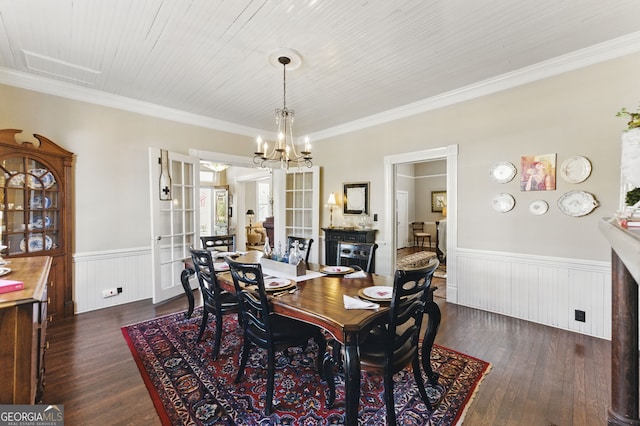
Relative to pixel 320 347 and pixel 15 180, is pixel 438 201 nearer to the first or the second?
pixel 320 347

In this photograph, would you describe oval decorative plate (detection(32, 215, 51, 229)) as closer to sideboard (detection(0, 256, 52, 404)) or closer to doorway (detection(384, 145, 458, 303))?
sideboard (detection(0, 256, 52, 404))

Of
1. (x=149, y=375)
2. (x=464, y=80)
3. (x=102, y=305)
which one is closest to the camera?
(x=149, y=375)

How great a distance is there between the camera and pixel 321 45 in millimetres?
2582

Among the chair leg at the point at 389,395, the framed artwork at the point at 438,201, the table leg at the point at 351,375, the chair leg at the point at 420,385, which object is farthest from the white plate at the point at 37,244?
the framed artwork at the point at 438,201

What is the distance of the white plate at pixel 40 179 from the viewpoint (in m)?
3.13

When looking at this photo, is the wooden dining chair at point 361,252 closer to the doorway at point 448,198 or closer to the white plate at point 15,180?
the doorway at point 448,198

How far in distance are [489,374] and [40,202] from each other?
4.82 m

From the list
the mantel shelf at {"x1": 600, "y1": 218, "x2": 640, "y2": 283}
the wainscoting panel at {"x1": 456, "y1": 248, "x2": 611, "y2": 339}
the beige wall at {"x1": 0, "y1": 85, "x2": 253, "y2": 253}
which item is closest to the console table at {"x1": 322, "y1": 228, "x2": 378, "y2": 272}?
the wainscoting panel at {"x1": 456, "y1": 248, "x2": 611, "y2": 339}

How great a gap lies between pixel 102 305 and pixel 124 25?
328 cm

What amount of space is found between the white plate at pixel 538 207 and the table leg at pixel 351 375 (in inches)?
110

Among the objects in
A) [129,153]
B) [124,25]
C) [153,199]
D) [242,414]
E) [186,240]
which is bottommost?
[242,414]

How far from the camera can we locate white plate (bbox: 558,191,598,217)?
276 centimetres

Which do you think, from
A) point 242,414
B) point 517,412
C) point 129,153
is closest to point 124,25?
point 129,153

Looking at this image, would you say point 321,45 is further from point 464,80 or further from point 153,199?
point 153,199
